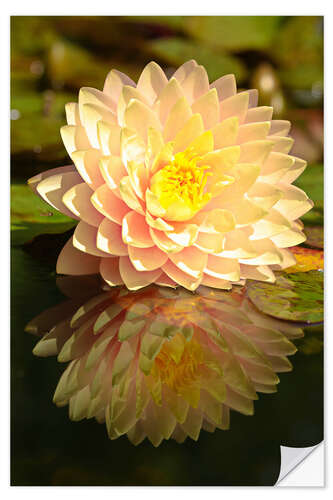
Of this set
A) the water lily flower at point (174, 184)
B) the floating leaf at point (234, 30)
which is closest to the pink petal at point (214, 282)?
the water lily flower at point (174, 184)

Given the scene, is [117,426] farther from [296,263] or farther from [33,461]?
[296,263]

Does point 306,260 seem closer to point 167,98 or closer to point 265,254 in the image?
point 265,254

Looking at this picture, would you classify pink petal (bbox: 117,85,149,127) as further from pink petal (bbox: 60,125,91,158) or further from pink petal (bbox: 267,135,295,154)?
pink petal (bbox: 267,135,295,154)

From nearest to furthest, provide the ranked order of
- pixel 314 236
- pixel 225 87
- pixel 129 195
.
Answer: pixel 129 195, pixel 225 87, pixel 314 236

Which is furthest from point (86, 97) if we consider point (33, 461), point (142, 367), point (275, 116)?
point (275, 116)

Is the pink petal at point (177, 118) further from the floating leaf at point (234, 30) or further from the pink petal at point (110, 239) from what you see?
the floating leaf at point (234, 30)

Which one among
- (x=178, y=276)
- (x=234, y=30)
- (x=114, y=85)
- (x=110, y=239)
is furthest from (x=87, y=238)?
(x=234, y=30)
